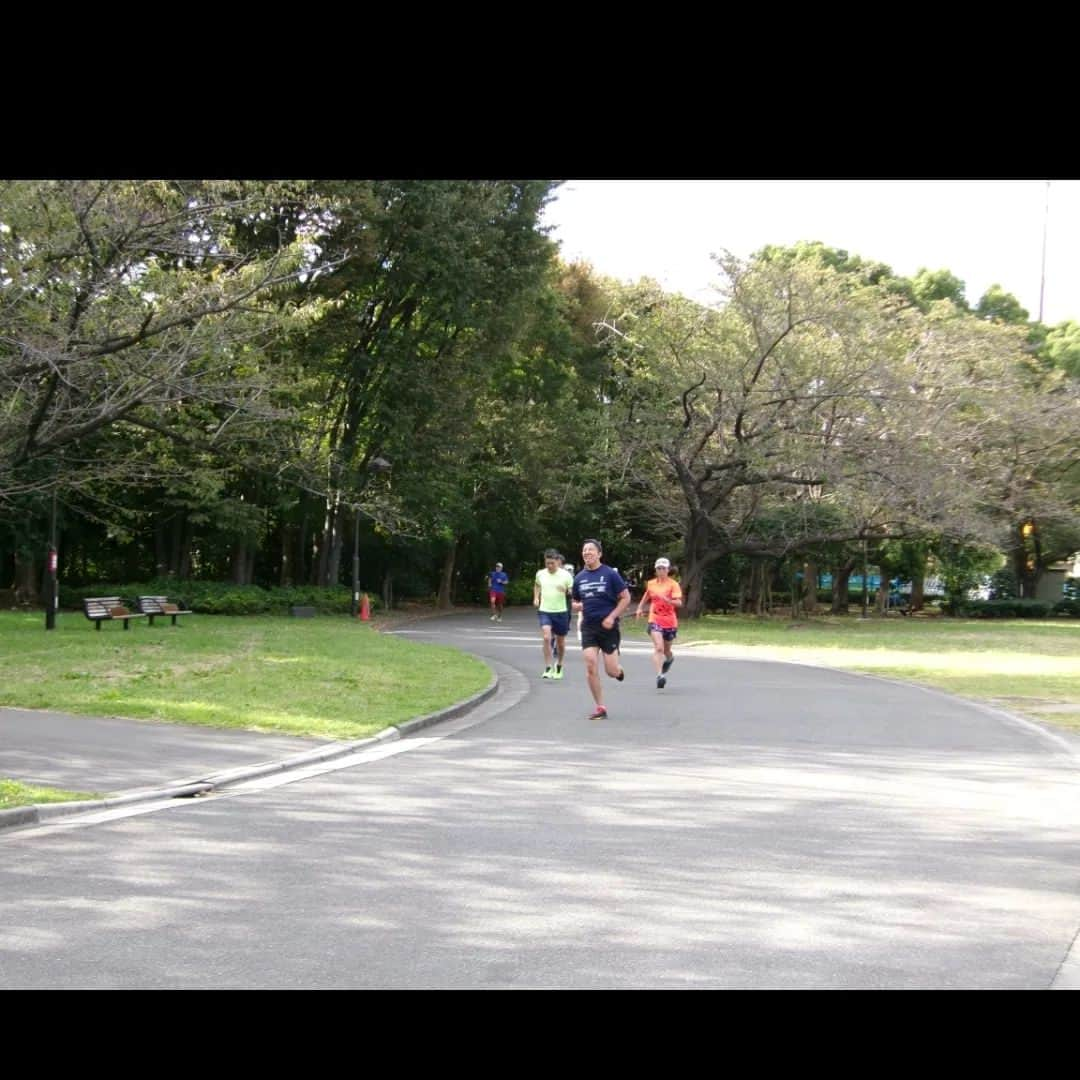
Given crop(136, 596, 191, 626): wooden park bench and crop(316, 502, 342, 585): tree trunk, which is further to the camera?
crop(316, 502, 342, 585): tree trunk

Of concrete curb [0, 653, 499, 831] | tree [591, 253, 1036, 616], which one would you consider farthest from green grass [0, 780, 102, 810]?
tree [591, 253, 1036, 616]

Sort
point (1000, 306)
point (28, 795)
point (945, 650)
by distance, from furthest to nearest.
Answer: point (1000, 306) < point (945, 650) < point (28, 795)

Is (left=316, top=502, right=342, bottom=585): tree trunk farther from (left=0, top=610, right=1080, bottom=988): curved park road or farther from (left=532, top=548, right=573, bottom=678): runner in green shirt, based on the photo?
(left=0, top=610, right=1080, bottom=988): curved park road

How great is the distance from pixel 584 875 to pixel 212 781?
393cm

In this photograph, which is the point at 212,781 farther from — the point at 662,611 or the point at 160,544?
the point at 160,544

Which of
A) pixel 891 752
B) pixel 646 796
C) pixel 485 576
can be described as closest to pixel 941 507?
pixel 485 576

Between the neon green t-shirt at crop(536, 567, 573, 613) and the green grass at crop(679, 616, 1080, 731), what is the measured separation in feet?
19.5

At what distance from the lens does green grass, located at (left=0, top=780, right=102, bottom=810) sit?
27.4 ft

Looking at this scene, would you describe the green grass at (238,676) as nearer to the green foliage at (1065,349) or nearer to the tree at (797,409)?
the tree at (797,409)

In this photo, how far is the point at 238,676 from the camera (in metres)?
16.7

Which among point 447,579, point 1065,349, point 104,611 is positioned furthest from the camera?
point 1065,349

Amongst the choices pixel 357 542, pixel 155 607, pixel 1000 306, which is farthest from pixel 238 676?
pixel 1000 306

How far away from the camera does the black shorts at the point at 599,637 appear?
14406 millimetres
